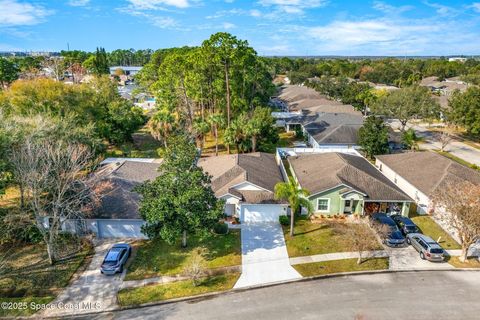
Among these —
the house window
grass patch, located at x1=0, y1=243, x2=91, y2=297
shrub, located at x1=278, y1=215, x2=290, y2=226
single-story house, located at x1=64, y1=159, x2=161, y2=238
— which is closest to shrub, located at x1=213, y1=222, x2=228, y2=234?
Answer: shrub, located at x1=278, y1=215, x2=290, y2=226

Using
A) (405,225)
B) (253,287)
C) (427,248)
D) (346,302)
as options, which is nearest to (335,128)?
(405,225)

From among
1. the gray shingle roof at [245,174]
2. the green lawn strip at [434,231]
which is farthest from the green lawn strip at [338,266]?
the gray shingle roof at [245,174]

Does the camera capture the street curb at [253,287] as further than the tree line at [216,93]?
No

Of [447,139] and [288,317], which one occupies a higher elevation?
[447,139]

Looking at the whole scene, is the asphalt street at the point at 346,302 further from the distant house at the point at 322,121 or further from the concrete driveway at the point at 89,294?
the distant house at the point at 322,121

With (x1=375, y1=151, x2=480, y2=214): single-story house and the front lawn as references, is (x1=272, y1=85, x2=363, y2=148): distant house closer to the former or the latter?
(x1=375, y1=151, x2=480, y2=214): single-story house

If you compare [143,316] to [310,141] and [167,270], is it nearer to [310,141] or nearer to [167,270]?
[167,270]

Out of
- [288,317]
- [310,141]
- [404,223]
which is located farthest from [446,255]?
[310,141]
